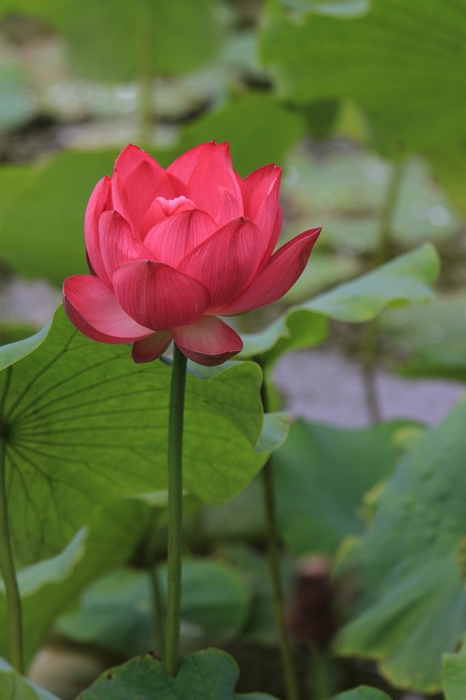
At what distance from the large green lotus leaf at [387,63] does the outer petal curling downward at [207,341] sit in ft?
2.06

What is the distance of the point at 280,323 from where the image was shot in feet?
2.17

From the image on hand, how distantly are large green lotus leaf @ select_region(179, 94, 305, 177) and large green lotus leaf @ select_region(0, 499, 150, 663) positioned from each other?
477mm

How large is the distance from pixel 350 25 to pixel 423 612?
66 centimetres

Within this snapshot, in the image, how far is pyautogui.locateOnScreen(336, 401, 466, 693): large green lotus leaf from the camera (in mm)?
714

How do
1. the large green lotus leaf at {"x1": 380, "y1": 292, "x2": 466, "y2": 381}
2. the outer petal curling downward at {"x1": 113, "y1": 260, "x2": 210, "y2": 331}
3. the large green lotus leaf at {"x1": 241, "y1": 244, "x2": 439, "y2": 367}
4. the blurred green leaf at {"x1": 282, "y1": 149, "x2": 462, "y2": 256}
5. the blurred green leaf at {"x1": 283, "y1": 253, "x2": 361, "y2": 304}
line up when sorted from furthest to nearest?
the blurred green leaf at {"x1": 282, "y1": 149, "x2": 462, "y2": 256}, the blurred green leaf at {"x1": 283, "y1": 253, "x2": 361, "y2": 304}, the large green lotus leaf at {"x1": 380, "y1": 292, "x2": 466, "y2": 381}, the large green lotus leaf at {"x1": 241, "y1": 244, "x2": 439, "y2": 367}, the outer petal curling downward at {"x1": 113, "y1": 260, "x2": 210, "y2": 331}

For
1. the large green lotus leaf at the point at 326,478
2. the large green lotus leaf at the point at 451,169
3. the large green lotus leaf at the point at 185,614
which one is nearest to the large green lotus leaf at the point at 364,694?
the large green lotus leaf at the point at 326,478

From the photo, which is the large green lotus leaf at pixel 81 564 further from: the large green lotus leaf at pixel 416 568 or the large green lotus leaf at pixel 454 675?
the large green lotus leaf at pixel 454 675

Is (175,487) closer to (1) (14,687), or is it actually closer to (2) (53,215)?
(1) (14,687)

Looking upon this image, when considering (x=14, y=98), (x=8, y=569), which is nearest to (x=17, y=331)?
(x=8, y=569)

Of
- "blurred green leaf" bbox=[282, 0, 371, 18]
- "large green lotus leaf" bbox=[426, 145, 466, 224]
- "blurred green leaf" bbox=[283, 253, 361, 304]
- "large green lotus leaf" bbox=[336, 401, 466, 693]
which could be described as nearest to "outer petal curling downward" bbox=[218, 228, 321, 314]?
"large green lotus leaf" bbox=[336, 401, 466, 693]

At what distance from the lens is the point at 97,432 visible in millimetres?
514

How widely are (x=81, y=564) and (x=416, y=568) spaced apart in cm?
35

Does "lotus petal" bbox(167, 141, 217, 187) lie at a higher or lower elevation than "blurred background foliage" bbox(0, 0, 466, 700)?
higher

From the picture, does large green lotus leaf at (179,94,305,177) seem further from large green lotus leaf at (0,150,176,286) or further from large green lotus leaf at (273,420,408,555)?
large green lotus leaf at (273,420,408,555)
